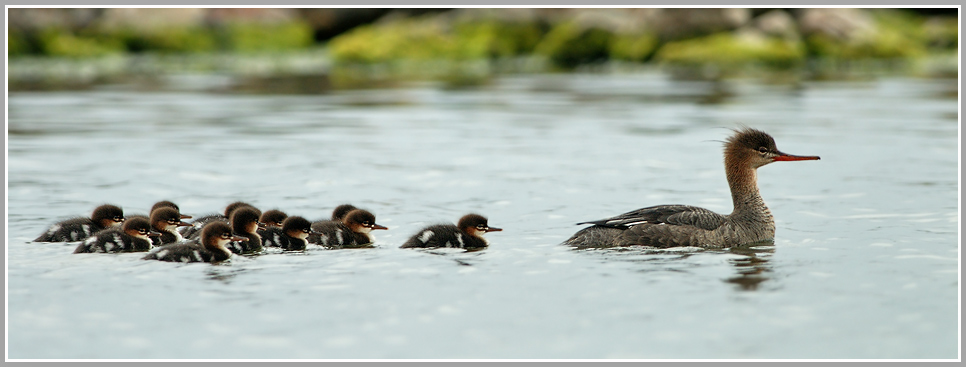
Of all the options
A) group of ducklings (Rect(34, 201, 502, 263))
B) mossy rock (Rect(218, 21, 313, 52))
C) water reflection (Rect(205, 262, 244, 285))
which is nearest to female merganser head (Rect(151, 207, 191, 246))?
group of ducklings (Rect(34, 201, 502, 263))

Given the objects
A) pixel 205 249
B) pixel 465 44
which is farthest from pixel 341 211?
pixel 465 44

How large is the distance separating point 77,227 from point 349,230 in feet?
5.19

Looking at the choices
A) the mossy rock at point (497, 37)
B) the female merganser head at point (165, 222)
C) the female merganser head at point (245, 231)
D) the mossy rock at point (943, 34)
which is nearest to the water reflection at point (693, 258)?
the female merganser head at point (245, 231)

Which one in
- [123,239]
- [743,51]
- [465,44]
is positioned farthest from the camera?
[465,44]

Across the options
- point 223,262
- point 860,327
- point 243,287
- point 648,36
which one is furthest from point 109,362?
point 648,36

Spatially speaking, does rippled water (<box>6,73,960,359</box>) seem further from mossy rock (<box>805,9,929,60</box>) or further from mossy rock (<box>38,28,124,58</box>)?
mossy rock (<box>38,28,124,58</box>)

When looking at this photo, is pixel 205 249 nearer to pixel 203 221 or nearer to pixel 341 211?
pixel 203 221

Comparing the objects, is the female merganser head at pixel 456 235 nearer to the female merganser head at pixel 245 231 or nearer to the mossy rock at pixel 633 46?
the female merganser head at pixel 245 231

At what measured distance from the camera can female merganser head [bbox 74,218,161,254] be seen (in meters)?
6.12

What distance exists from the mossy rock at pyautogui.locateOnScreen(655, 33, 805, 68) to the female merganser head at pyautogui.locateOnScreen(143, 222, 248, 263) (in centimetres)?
2072

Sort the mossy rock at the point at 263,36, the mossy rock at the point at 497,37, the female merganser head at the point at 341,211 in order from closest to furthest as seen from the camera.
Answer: the female merganser head at the point at 341,211 < the mossy rock at the point at 497,37 < the mossy rock at the point at 263,36

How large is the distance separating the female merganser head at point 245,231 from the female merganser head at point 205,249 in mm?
267

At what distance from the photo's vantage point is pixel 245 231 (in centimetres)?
633

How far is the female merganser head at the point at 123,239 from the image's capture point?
6.12 metres
